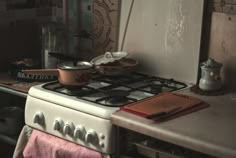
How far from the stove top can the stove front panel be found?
8 cm

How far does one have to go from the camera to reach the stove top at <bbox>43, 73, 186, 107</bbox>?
1972 mm

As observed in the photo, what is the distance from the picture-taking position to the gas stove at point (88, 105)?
185 centimetres

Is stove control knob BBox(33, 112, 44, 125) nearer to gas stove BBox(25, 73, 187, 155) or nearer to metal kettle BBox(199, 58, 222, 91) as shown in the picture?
gas stove BBox(25, 73, 187, 155)

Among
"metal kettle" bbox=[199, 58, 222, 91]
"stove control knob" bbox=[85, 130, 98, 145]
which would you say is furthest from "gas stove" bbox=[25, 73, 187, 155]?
"metal kettle" bbox=[199, 58, 222, 91]

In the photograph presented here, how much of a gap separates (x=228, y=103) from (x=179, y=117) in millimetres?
266

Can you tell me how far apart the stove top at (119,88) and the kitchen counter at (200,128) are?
16 centimetres

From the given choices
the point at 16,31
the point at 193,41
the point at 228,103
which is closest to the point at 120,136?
the point at 228,103

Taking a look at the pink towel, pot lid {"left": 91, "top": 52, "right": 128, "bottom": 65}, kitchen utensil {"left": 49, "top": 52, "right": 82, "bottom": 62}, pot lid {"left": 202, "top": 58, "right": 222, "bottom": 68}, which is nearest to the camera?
the pink towel

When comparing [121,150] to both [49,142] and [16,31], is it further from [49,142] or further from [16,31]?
[16,31]

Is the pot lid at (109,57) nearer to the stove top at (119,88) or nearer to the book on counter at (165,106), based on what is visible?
the stove top at (119,88)

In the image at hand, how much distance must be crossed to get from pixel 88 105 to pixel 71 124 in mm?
108

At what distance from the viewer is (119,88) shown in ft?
7.03

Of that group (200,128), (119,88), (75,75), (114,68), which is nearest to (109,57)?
(114,68)

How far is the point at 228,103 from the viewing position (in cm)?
194
